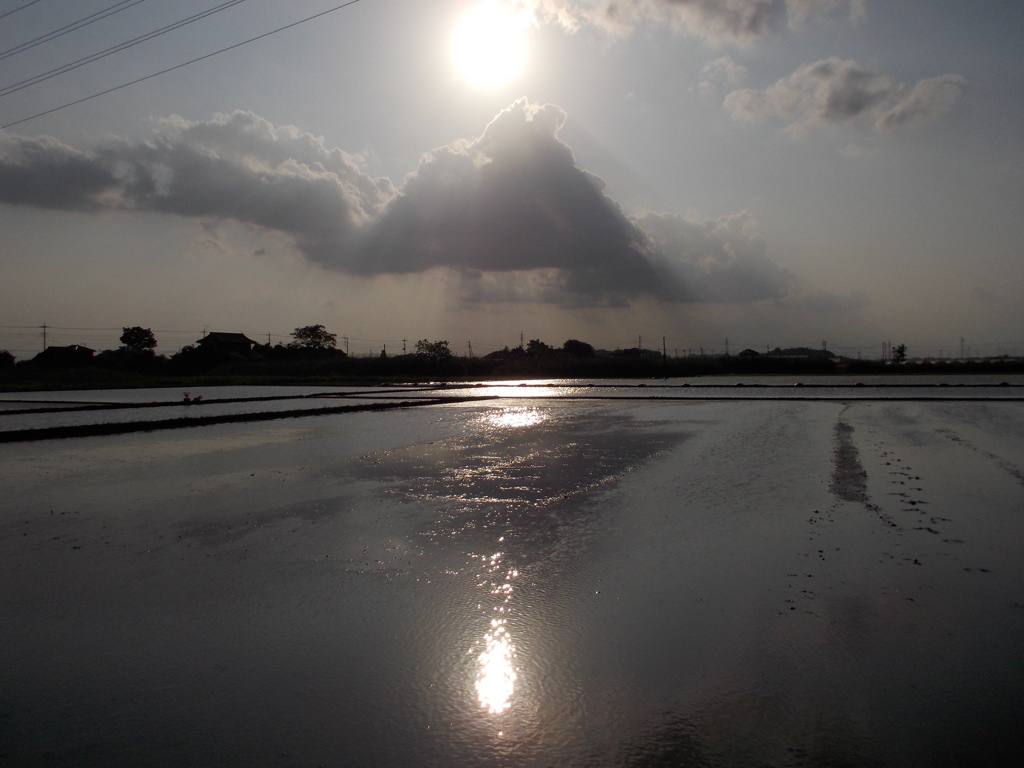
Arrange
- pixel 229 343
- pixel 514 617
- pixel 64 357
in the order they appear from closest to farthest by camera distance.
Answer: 1. pixel 514 617
2. pixel 64 357
3. pixel 229 343

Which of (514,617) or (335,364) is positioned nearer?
(514,617)

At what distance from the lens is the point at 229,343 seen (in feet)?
209

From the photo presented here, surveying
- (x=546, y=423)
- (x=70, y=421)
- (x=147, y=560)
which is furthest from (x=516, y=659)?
(x=70, y=421)

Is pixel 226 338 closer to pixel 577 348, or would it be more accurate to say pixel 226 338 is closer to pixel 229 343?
pixel 229 343

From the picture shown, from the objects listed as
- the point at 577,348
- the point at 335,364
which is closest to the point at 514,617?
the point at 335,364

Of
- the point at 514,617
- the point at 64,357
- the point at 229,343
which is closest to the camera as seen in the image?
the point at 514,617

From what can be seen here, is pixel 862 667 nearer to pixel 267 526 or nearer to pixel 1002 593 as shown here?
pixel 1002 593

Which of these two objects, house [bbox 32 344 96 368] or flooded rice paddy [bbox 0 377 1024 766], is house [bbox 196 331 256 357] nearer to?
house [bbox 32 344 96 368]

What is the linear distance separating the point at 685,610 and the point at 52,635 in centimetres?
373

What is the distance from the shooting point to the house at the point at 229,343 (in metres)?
59.3

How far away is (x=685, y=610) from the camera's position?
4.09 meters

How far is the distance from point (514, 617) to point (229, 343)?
65880 millimetres

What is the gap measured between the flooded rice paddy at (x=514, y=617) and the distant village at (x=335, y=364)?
37.9 meters

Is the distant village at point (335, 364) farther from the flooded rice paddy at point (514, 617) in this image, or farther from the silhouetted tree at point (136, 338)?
the flooded rice paddy at point (514, 617)
